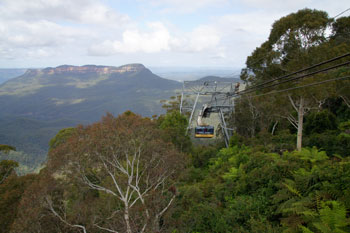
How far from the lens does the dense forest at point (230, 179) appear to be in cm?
616

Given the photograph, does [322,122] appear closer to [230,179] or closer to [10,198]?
[230,179]

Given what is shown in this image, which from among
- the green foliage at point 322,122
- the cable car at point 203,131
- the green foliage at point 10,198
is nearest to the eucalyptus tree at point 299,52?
the green foliage at point 322,122

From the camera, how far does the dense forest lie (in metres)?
6.16

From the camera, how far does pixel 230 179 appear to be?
10.0 metres

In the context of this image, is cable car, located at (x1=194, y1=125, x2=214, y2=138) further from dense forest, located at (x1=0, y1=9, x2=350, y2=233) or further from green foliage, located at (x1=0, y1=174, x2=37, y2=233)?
green foliage, located at (x1=0, y1=174, x2=37, y2=233)

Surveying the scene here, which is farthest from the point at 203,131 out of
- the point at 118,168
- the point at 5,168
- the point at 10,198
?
the point at 5,168

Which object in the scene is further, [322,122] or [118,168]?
[322,122]

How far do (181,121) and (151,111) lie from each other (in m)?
153

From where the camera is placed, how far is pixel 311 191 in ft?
20.3

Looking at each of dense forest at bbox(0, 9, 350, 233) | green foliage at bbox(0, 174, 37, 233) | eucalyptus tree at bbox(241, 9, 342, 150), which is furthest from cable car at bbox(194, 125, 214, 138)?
green foliage at bbox(0, 174, 37, 233)

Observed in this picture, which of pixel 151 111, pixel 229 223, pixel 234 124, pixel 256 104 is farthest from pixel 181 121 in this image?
pixel 151 111

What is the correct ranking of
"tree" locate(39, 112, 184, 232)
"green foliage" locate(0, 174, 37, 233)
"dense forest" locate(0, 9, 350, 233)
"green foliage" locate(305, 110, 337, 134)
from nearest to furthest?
1. "dense forest" locate(0, 9, 350, 233)
2. "tree" locate(39, 112, 184, 232)
3. "green foliage" locate(0, 174, 37, 233)
4. "green foliage" locate(305, 110, 337, 134)

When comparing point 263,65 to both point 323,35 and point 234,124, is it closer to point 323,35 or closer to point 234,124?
point 323,35

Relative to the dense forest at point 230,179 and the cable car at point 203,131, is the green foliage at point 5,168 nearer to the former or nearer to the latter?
the dense forest at point 230,179
